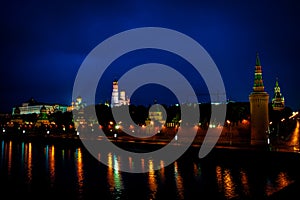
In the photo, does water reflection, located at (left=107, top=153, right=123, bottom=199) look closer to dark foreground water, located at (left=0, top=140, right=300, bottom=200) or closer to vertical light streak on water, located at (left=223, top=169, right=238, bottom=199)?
dark foreground water, located at (left=0, top=140, right=300, bottom=200)

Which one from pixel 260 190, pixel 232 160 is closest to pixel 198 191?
pixel 260 190

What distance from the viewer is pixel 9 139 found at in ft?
231

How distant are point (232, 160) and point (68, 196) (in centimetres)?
1389

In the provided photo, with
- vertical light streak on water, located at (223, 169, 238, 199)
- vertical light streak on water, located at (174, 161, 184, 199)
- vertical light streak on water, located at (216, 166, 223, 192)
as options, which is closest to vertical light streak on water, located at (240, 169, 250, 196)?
vertical light streak on water, located at (223, 169, 238, 199)

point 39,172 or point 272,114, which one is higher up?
point 272,114

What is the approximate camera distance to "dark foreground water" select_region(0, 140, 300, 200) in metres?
19.7

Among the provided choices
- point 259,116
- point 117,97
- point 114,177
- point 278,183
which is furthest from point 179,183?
point 117,97

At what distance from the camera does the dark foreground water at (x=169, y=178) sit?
19.7 metres

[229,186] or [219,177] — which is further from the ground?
[219,177]

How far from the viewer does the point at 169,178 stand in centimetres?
2395

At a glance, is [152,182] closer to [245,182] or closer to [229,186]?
[229,186]

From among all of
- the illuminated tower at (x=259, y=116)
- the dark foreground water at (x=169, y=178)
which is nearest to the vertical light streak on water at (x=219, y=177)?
the dark foreground water at (x=169, y=178)

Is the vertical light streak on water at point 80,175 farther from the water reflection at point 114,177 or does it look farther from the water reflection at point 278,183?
the water reflection at point 278,183

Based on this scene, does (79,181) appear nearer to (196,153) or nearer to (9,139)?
(196,153)
